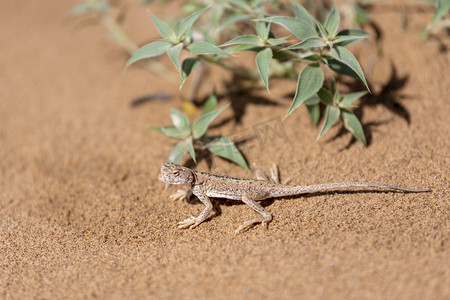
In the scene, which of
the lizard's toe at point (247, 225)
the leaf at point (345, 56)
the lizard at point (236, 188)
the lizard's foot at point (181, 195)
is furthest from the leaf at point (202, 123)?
the leaf at point (345, 56)

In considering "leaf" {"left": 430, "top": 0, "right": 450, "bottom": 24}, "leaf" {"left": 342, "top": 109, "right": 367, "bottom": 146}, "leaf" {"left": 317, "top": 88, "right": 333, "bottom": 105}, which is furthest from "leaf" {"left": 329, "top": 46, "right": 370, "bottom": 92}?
"leaf" {"left": 430, "top": 0, "right": 450, "bottom": 24}

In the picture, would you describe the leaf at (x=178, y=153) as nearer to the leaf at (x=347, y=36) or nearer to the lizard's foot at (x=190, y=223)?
the lizard's foot at (x=190, y=223)

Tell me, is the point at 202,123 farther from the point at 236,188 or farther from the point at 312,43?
the point at 312,43

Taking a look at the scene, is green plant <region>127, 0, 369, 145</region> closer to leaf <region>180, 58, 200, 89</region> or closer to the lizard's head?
leaf <region>180, 58, 200, 89</region>

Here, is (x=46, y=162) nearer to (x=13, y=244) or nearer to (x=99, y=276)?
(x=13, y=244)

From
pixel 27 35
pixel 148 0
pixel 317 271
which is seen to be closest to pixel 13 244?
pixel 317 271

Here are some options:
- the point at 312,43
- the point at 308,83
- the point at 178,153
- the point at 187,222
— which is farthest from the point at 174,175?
the point at 312,43
